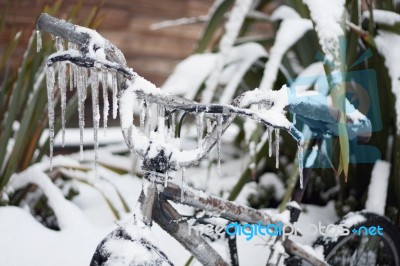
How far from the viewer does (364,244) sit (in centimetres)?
123

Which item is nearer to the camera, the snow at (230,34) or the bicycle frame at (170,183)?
the bicycle frame at (170,183)

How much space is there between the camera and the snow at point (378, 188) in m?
1.21

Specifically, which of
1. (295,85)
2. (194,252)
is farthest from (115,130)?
(194,252)

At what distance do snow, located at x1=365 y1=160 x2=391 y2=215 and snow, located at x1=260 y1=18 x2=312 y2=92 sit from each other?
34cm

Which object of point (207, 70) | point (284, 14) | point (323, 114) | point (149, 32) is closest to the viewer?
point (323, 114)

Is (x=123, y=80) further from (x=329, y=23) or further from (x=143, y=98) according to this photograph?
(x=329, y=23)

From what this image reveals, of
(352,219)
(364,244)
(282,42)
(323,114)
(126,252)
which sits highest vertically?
(282,42)

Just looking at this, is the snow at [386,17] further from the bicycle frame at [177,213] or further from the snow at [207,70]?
the bicycle frame at [177,213]

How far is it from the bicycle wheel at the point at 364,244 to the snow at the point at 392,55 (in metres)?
0.22

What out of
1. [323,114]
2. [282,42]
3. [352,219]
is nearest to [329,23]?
[323,114]

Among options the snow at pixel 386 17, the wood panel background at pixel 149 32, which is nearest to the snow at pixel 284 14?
the snow at pixel 386 17

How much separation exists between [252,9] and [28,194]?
86 cm

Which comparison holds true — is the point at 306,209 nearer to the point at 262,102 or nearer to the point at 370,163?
the point at 370,163

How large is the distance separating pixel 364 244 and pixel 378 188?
138 mm
